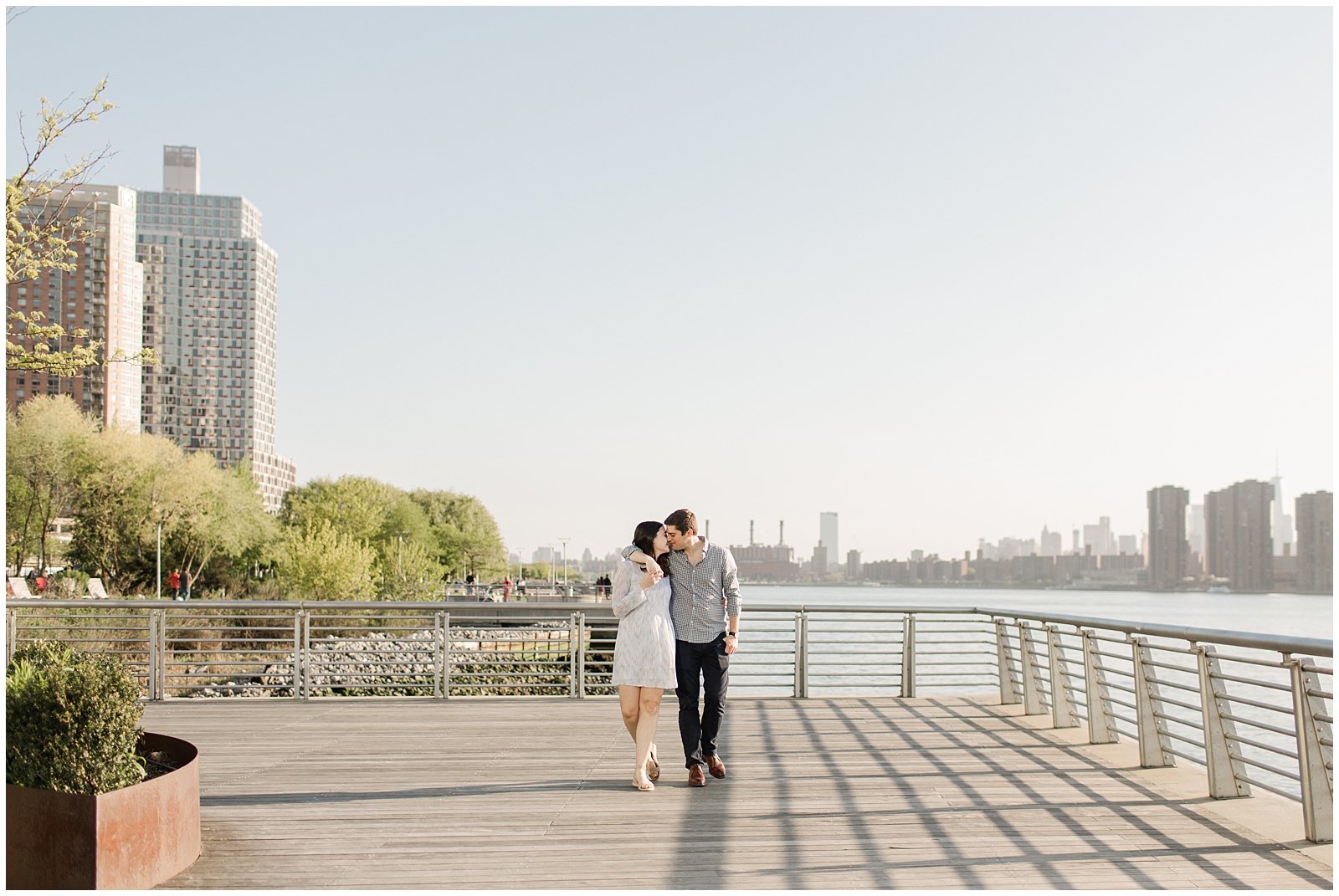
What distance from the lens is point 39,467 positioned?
1761 inches

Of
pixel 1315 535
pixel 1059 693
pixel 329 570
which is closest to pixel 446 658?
pixel 1059 693

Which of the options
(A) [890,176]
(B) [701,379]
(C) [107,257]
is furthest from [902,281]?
(C) [107,257]

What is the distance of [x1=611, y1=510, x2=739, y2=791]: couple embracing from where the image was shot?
6074 millimetres

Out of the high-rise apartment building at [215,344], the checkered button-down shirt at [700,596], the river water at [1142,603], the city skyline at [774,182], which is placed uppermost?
the high-rise apartment building at [215,344]

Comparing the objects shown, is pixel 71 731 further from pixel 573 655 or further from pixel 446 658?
pixel 573 655

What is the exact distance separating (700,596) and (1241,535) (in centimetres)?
8379

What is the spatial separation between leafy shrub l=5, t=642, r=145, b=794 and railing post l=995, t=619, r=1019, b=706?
8215mm

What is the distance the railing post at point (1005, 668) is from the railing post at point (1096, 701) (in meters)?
2.34

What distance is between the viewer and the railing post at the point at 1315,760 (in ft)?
15.6

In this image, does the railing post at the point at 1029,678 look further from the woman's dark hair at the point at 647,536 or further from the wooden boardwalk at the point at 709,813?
the woman's dark hair at the point at 647,536

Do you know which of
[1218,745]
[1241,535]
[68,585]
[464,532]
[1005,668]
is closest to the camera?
[1218,745]

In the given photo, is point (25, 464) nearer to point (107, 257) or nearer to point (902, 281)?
point (902, 281)

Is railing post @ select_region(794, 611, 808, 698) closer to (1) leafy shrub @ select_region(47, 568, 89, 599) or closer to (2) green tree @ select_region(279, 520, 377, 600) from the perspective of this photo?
(2) green tree @ select_region(279, 520, 377, 600)

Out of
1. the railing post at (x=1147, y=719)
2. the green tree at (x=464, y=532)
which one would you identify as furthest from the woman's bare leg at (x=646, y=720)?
the green tree at (x=464, y=532)
